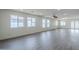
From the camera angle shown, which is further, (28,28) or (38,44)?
(28,28)

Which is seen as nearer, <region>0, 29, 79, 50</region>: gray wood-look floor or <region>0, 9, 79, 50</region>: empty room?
<region>0, 29, 79, 50</region>: gray wood-look floor

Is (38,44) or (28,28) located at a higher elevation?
(28,28)

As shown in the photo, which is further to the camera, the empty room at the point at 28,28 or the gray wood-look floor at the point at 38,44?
the empty room at the point at 28,28
